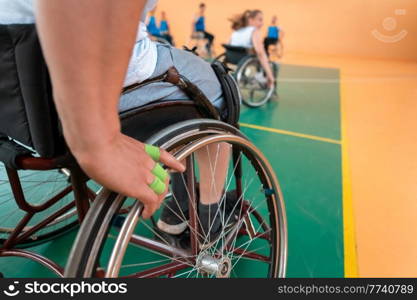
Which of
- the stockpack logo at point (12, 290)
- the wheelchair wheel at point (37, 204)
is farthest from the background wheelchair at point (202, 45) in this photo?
the stockpack logo at point (12, 290)

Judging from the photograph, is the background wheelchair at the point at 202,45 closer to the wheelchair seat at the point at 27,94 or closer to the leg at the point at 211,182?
the leg at the point at 211,182

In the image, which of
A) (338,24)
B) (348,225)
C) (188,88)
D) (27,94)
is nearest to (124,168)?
(27,94)

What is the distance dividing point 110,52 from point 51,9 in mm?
75

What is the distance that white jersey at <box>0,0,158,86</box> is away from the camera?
498 millimetres

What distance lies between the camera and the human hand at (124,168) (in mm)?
436

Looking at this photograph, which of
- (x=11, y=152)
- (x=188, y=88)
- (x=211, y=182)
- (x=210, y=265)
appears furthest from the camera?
(x=211, y=182)

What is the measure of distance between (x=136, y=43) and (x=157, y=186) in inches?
12.3

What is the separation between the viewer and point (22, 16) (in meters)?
0.50

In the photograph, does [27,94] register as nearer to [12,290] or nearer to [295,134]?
[12,290]

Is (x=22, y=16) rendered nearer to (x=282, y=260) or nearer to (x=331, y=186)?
(x=282, y=260)

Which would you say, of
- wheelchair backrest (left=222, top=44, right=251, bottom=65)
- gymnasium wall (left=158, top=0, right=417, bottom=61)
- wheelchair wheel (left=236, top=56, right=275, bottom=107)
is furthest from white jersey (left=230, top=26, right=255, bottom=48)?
gymnasium wall (left=158, top=0, right=417, bottom=61)

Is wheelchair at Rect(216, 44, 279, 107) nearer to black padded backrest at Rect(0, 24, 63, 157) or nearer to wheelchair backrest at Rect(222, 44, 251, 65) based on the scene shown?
wheelchair backrest at Rect(222, 44, 251, 65)

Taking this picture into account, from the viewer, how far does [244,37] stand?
3529 mm

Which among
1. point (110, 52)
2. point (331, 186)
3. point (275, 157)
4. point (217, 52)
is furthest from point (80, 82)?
point (217, 52)
